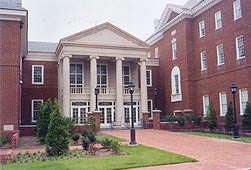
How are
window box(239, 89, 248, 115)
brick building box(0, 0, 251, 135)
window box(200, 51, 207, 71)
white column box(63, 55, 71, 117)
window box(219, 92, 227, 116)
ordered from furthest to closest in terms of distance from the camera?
white column box(63, 55, 71, 117)
window box(200, 51, 207, 71)
window box(219, 92, 227, 116)
brick building box(0, 0, 251, 135)
window box(239, 89, 248, 115)

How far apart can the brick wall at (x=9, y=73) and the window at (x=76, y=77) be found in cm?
1459

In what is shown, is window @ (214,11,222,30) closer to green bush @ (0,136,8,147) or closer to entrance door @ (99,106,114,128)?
entrance door @ (99,106,114,128)

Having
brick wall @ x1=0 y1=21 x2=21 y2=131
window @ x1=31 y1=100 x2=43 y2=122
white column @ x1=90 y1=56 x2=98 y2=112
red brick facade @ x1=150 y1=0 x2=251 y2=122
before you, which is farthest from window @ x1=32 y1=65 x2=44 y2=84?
brick wall @ x1=0 y1=21 x2=21 y2=131

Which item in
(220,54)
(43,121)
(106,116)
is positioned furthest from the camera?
(106,116)

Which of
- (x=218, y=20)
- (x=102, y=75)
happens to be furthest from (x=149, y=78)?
(x=218, y=20)

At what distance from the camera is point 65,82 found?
3016 centimetres

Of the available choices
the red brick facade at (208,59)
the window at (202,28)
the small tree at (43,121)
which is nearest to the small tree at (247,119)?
the red brick facade at (208,59)

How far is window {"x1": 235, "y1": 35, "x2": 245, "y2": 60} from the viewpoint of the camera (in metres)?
24.3

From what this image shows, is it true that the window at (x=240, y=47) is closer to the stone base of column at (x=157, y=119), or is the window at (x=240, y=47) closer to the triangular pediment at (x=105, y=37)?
the stone base of column at (x=157, y=119)

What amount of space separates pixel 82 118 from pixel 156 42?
1594 centimetres

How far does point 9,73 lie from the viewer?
18.5m

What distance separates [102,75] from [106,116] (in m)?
5.37

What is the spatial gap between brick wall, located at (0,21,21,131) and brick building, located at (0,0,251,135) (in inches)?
139

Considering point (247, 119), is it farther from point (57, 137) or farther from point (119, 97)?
point (57, 137)
